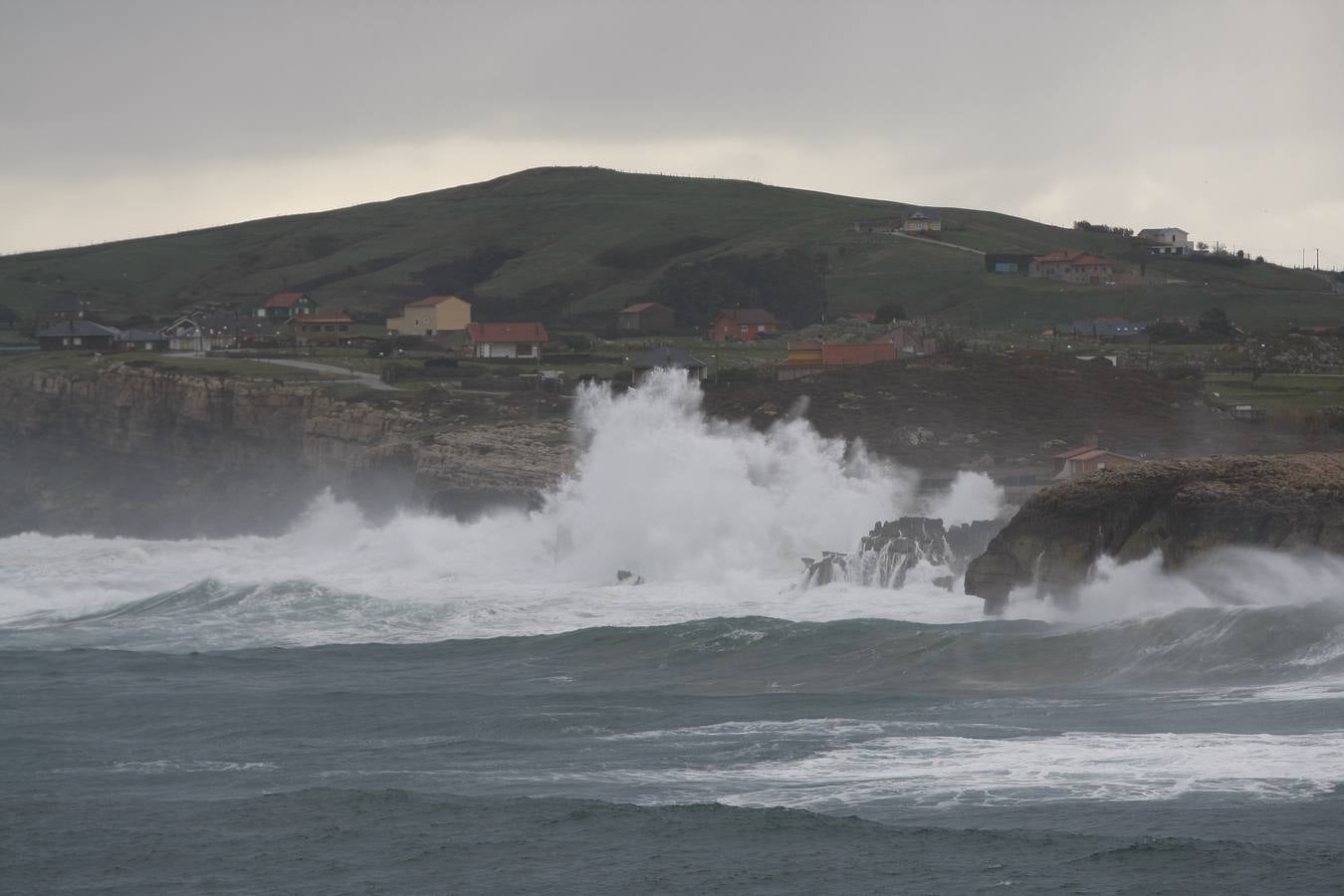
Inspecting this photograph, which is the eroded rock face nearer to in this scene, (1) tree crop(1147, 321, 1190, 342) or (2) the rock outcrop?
(2) the rock outcrop

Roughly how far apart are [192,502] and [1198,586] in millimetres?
47050

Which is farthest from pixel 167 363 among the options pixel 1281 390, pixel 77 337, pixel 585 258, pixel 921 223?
pixel 921 223

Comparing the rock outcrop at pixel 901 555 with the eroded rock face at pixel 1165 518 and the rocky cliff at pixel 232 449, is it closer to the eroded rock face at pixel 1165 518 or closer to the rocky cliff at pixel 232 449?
the eroded rock face at pixel 1165 518

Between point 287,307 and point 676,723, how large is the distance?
323 feet

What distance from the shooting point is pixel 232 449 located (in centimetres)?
7300

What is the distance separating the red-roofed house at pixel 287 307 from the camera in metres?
118

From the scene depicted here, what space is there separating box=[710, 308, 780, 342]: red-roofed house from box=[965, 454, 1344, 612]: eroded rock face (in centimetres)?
6727

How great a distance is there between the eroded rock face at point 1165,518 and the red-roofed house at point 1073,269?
286 feet

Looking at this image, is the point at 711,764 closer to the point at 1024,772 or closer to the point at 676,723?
the point at 676,723

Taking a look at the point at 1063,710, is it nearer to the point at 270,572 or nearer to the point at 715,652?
the point at 715,652

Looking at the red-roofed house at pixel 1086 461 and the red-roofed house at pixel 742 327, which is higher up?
the red-roofed house at pixel 742 327

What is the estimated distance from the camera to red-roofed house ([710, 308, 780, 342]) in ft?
345

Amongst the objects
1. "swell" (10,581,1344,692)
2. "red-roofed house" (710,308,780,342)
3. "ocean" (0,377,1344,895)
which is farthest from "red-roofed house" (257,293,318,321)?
"swell" (10,581,1344,692)

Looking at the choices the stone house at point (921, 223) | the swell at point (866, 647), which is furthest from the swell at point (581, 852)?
the stone house at point (921, 223)
